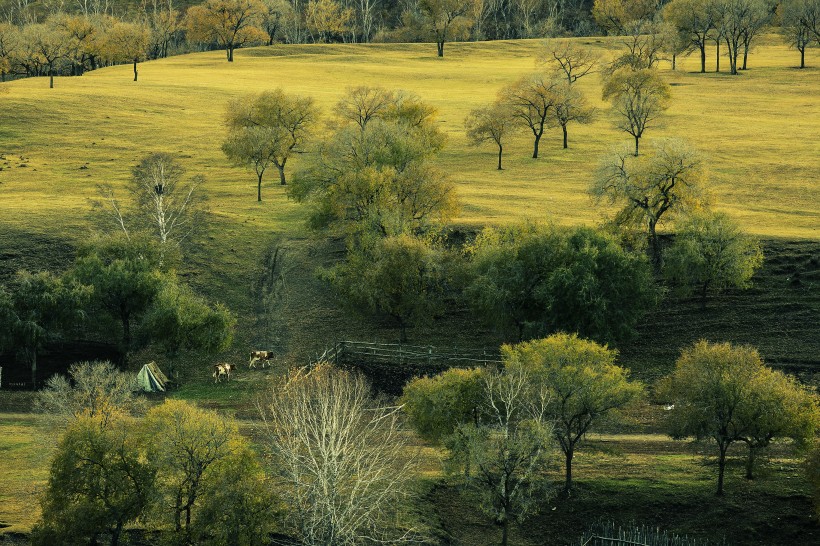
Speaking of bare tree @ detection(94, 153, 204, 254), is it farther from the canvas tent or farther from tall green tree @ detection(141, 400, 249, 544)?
tall green tree @ detection(141, 400, 249, 544)

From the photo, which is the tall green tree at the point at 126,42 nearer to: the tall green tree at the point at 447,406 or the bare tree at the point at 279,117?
the bare tree at the point at 279,117

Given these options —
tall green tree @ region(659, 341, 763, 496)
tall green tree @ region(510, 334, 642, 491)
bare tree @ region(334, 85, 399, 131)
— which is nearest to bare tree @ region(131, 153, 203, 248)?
bare tree @ region(334, 85, 399, 131)

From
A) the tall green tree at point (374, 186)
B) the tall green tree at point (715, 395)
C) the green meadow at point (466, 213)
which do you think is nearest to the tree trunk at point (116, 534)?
the green meadow at point (466, 213)

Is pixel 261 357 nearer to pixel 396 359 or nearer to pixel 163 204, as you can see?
pixel 396 359

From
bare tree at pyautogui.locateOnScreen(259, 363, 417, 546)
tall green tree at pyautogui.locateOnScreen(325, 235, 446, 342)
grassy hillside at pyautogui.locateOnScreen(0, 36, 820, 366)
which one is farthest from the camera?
grassy hillside at pyautogui.locateOnScreen(0, 36, 820, 366)

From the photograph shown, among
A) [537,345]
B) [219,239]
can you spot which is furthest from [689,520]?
[219,239]

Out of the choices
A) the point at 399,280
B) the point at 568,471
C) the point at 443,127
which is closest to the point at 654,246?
the point at 399,280
